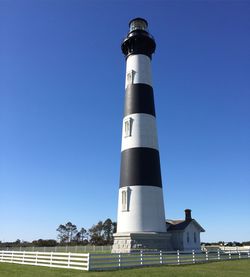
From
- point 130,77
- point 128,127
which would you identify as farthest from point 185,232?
point 130,77

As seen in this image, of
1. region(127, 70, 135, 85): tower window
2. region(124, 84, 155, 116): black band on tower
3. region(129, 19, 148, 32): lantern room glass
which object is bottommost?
region(124, 84, 155, 116): black band on tower

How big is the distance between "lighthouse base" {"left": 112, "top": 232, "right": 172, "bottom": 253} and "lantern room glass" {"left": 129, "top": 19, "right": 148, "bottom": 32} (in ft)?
61.4

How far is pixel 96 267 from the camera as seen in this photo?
48.3 ft

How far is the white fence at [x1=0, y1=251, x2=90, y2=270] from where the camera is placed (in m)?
15.2

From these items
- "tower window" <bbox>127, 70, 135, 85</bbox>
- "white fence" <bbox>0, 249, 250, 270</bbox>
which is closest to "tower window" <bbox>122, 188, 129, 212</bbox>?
"white fence" <bbox>0, 249, 250, 270</bbox>

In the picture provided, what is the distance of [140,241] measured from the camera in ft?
71.5

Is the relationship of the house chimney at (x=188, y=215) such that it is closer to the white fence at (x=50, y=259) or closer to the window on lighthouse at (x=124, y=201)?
the window on lighthouse at (x=124, y=201)

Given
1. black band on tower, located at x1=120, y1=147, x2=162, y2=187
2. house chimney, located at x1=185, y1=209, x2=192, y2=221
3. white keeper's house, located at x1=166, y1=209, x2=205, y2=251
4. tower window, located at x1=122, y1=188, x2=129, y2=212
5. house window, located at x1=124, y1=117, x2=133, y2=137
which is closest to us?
tower window, located at x1=122, y1=188, x2=129, y2=212

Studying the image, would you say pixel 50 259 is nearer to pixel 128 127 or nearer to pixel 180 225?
pixel 128 127

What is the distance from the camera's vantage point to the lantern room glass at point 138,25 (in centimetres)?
2935

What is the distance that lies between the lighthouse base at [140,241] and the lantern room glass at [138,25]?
18720 millimetres

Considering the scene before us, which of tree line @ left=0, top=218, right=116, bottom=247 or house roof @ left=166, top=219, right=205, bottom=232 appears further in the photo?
tree line @ left=0, top=218, right=116, bottom=247

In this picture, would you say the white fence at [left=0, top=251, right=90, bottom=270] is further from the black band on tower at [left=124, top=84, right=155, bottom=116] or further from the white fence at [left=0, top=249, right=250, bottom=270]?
the black band on tower at [left=124, top=84, right=155, bottom=116]

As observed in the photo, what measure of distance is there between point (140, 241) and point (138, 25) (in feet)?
64.6
